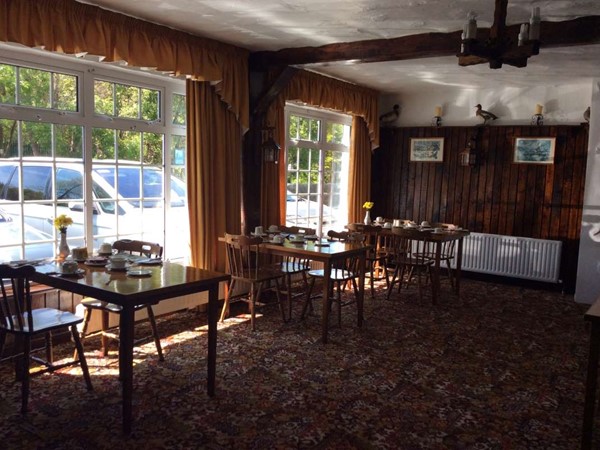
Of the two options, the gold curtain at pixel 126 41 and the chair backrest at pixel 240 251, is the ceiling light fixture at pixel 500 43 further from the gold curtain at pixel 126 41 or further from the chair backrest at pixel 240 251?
the gold curtain at pixel 126 41

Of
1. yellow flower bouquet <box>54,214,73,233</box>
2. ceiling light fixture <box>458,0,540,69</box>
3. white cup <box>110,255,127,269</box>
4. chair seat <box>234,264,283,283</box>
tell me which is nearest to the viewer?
A: ceiling light fixture <box>458,0,540,69</box>

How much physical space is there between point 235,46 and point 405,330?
323 cm

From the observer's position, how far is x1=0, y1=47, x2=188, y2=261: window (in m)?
3.87

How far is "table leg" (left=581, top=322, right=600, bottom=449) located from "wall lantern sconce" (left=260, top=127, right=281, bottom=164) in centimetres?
364

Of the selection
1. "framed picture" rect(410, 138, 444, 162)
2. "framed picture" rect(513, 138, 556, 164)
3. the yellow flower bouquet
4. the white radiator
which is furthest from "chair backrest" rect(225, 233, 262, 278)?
"framed picture" rect(513, 138, 556, 164)

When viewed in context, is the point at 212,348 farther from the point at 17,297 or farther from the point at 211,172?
the point at 211,172

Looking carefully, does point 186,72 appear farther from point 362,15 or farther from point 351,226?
point 351,226

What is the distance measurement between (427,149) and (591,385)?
17.4ft

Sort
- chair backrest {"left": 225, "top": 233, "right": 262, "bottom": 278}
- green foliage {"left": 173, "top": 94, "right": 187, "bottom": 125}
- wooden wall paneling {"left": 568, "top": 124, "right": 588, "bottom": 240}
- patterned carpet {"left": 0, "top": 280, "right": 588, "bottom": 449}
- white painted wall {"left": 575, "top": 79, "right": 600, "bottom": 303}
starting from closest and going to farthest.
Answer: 1. patterned carpet {"left": 0, "top": 280, "right": 588, "bottom": 449}
2. chair backrest {"left": 225, "top": 233, "right": 262, "bottom": 278}
3. green foliage {"left": 173, "top": 94, "right": 187, "bottom": 125}
4. white painted wall {"left": 575, "top": 79, "right": 600, "bottom": 303}
5. wooden wall paneling {"left": 568, "top": 124, "right": 588, "bottom": 240}

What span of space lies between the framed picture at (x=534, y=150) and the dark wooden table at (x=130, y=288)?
5104 millimetres

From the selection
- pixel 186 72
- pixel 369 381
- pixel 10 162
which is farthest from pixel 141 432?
pixel 186 72

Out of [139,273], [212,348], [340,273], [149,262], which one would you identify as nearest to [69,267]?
[139,273]

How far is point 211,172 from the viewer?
5.11 metres

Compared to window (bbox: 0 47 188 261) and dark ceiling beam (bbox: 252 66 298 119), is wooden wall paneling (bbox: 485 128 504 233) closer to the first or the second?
dark ceiling beam (bbox: 252 66 298 119)
